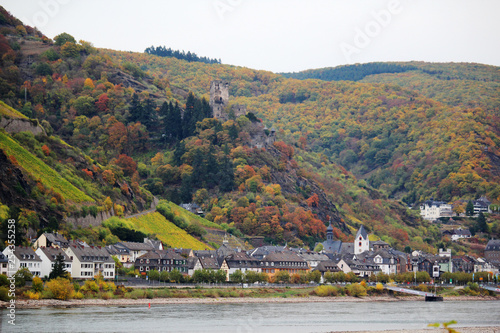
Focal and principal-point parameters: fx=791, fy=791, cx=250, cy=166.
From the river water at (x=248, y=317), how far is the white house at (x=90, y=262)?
35.9 feet

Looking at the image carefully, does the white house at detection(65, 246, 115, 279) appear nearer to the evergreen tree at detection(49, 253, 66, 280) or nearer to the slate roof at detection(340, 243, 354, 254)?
the evergreen tree at detection(49, 253, 66, 280)

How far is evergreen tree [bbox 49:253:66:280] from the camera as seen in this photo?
8131 cm

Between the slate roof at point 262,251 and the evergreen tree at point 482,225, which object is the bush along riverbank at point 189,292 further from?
the evergreen tree at point 482,225

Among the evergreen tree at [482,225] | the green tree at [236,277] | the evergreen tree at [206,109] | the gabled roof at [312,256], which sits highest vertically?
the evergreen tree at [206,109]

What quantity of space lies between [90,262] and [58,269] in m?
9.67

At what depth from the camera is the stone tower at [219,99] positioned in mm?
192375

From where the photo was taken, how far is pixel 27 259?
82.8 m

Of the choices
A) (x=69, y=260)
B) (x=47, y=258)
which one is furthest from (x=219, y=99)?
(x=47, y=258)

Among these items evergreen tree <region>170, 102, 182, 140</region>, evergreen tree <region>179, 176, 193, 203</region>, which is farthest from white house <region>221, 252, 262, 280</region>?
evergreen tree <region>170, 102, 182, 140</region>

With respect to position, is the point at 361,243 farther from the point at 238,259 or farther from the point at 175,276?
the point at 175,276

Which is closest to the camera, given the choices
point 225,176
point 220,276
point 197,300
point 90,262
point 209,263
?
point 197,300

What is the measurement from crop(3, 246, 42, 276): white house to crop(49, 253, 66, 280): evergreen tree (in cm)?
210

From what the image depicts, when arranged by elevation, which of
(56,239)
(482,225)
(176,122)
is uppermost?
(176,122)

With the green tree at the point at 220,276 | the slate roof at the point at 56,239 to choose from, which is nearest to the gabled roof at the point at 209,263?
the green tree at the point at 220,276
